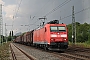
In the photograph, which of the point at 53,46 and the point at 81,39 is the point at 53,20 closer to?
the point at 53,46

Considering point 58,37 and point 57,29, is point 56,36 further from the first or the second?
point 57,29

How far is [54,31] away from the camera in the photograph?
79.6 feet

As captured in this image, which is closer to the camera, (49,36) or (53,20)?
(49,36)

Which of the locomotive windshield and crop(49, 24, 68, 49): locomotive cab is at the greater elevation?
the locomotive windshield

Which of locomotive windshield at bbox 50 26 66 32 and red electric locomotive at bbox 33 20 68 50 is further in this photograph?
locomotive windshield at bbox 50 26 66 32

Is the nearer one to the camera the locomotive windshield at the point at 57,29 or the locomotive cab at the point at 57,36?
the locomotive cab at the point at 57,36

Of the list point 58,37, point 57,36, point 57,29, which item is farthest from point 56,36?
point 57,29

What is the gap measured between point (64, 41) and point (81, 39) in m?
51.6

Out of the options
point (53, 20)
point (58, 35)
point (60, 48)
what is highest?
point (53, 20)

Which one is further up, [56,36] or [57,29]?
[57,29]

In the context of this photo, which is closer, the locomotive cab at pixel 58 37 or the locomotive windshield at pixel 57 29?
the locomotive cab at pixel 58 37

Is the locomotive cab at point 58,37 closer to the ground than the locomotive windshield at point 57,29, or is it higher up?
closer to the ground

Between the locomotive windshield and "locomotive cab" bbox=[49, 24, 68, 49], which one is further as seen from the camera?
the locomotive windshield

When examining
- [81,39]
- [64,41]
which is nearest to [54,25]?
[64,41]
